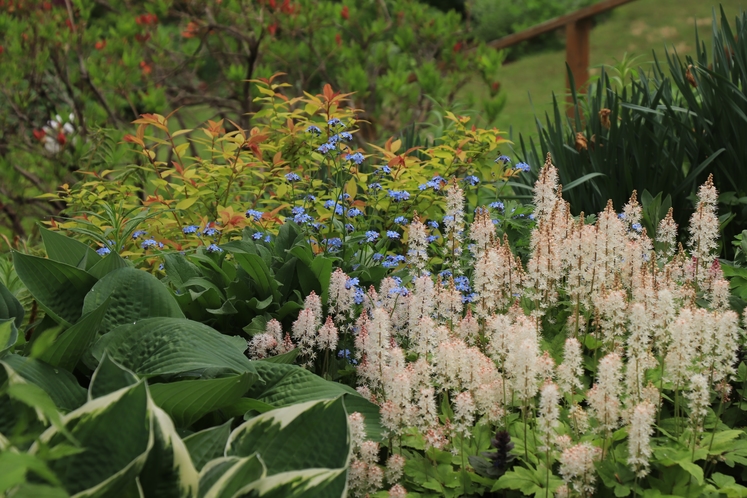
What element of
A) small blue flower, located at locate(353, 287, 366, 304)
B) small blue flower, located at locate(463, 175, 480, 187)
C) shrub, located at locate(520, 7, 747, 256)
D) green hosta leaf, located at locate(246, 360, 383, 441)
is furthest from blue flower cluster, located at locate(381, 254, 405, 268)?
shrub, located at locate(520, 7, 747, 256)

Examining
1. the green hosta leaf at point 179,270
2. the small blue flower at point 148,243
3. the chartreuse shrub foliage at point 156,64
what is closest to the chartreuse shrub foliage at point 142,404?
the green hosta leaf at point 179,270

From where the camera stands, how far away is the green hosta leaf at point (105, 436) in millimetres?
1650

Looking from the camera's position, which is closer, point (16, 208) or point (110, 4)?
point (16, 208)

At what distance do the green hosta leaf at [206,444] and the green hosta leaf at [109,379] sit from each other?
210 mm

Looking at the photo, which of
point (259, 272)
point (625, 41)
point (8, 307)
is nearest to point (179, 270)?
point (259, 272)

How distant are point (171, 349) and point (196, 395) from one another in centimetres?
16

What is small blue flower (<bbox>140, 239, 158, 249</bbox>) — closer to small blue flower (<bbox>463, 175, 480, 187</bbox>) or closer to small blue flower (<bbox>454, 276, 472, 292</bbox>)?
small blue flower (<bbox>454, 276, 472, 292</bbox>)

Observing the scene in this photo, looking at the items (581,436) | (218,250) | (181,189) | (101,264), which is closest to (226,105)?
(181,189)

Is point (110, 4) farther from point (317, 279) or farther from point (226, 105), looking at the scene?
point (317, 279)

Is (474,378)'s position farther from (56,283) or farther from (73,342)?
(56,283)

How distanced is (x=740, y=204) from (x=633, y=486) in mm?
2403

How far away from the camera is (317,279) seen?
2947 mm

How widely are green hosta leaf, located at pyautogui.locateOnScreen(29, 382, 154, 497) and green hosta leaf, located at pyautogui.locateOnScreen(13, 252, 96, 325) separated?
75 cm

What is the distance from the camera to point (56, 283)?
2.43 meters
